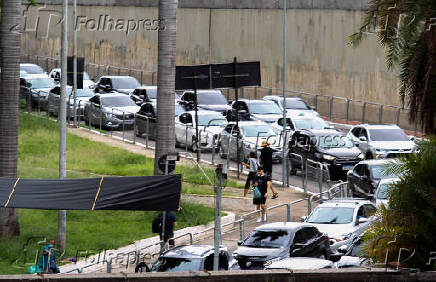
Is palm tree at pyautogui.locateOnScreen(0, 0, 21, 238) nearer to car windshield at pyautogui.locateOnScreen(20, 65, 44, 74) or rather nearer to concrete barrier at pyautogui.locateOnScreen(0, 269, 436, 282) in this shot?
concrete barrier at pyautogui.locateOnScreen(0, 269, 436, 282)

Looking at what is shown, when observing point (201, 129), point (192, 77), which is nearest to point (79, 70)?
point (201, 129)

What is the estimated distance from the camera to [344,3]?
4834 cm

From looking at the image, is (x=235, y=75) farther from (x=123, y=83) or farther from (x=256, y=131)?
(x=123, y=83)

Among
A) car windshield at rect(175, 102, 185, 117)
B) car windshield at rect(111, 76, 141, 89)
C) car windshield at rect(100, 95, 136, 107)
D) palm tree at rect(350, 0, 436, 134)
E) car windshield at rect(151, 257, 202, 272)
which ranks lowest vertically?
car windshield at rect(151, 257, 202, 272)

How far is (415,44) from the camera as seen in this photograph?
20.0 m

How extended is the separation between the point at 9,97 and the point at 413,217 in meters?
12.8

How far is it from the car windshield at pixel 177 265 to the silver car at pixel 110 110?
22920 millimetres

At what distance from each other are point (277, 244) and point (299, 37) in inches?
1184

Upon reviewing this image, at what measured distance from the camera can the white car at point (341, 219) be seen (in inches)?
915

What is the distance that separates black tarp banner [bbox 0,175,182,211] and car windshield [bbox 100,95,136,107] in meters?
22.0

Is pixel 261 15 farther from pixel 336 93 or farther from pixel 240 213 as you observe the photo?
pixel 240 213

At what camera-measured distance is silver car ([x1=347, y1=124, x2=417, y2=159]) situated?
34.2 m

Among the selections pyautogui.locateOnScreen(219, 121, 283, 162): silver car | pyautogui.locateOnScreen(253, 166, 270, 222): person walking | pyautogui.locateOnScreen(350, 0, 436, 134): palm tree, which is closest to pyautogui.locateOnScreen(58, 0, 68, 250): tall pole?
pyautogui.locateOnScreen(253, 166, 270, 222): person walking

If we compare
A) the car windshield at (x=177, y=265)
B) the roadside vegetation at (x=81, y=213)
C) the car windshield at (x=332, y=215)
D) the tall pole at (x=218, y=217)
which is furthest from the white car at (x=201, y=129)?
the tall pole at (x=218, y=217)
